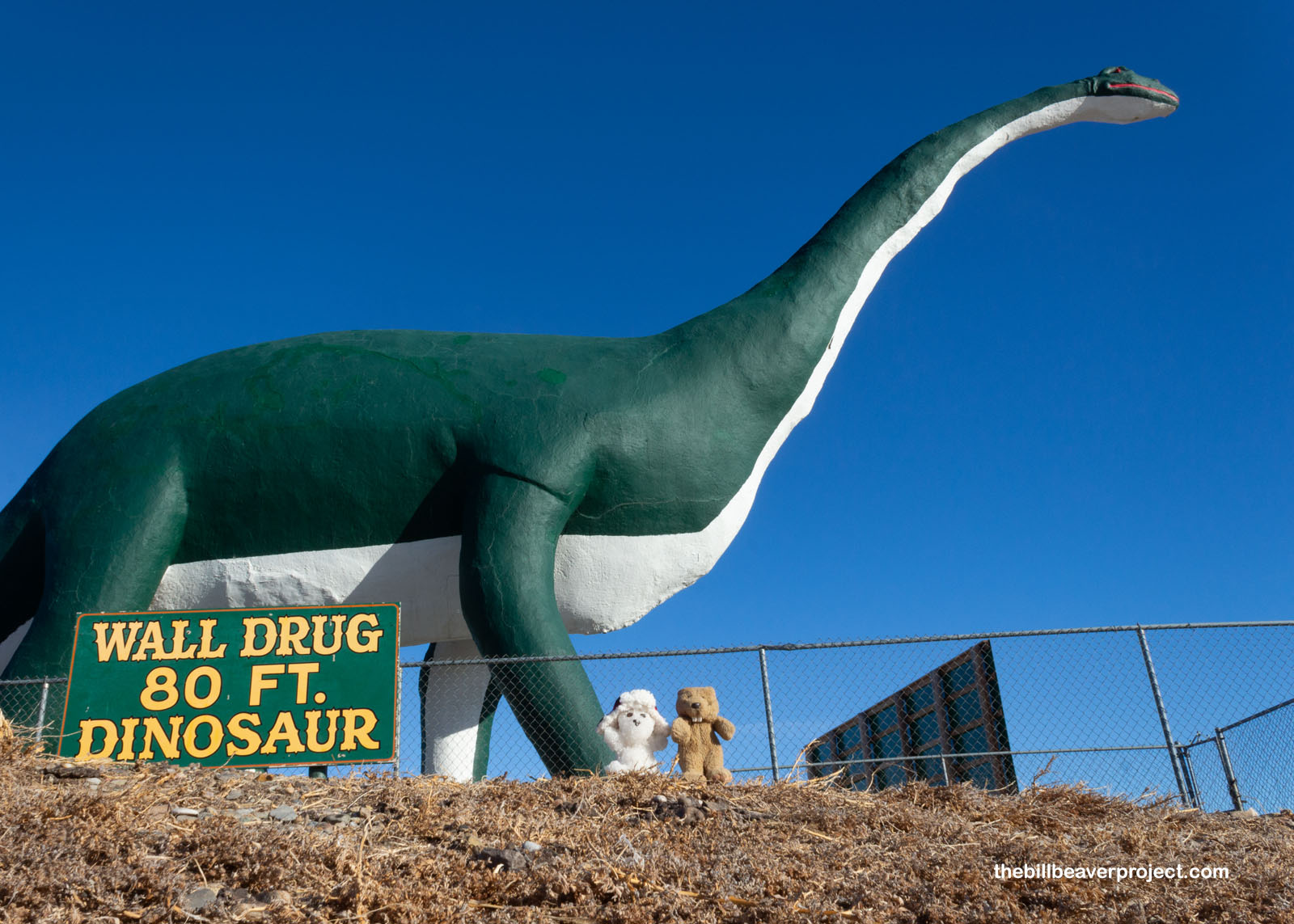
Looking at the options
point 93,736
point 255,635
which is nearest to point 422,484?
point 255,635

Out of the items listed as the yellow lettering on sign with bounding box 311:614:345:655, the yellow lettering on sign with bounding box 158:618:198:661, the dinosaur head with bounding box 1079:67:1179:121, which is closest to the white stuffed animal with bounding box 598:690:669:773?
the yellow lettering on sign with bounding box 311:614:345:655

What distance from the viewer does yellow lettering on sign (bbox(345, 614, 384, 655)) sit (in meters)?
5.68

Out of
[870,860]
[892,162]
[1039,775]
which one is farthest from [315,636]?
[892,162]

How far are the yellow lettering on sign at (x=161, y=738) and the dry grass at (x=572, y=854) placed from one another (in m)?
0.49

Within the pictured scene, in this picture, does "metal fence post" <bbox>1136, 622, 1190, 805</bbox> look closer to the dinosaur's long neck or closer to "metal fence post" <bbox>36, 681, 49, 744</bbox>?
the dinosaur's long neck

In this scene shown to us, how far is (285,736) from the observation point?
18.0ft

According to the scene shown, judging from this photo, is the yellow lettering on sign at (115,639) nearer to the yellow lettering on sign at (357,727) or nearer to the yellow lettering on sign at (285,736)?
the yellow lettering on sign at (285,736)

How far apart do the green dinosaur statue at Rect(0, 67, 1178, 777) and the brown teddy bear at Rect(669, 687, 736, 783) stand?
563 mm

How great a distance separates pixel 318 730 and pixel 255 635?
24.9 inches

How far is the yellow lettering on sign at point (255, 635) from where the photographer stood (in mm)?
5656

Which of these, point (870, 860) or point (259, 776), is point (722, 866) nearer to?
point (870, 860)

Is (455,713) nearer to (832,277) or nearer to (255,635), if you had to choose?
(255,635)

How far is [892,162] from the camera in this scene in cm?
751

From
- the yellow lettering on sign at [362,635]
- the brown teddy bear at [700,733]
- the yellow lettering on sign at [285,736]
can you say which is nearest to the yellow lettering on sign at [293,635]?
the yellow lettering on sign at [362,635]
